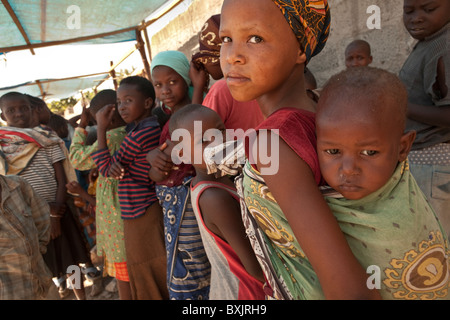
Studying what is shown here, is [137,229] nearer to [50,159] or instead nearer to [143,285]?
[143,285]

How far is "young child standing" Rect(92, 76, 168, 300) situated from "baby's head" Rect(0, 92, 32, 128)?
1.54 meters

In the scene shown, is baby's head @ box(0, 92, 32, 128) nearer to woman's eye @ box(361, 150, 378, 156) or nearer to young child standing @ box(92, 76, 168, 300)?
young child standing @ box(92, 76, 168, 300)

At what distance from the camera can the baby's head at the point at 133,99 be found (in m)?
2.58

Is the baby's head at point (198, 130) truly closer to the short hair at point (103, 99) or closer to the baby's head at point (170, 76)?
the baby's head at point (170, 76)

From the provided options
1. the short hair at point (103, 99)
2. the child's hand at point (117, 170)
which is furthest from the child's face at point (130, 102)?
the short hair at point (103, 99)

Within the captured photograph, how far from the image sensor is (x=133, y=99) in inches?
102

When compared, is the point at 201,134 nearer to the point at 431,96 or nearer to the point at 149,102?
the point at 149,102

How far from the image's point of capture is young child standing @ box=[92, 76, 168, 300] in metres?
2.37

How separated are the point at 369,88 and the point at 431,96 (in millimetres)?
1454

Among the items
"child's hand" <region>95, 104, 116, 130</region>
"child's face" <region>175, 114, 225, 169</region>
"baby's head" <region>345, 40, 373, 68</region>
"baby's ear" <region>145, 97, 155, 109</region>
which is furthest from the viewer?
"baby's head" <region>345, 40, 373, 68</region>

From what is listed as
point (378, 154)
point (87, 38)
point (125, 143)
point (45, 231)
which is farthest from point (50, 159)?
point (378, 154)

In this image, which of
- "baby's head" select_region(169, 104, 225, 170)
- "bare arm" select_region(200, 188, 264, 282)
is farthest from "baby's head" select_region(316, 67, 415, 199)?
"baby's head" select_region(169, 104, 225, 170)

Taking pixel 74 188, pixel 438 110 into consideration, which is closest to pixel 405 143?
pixel 438 110
